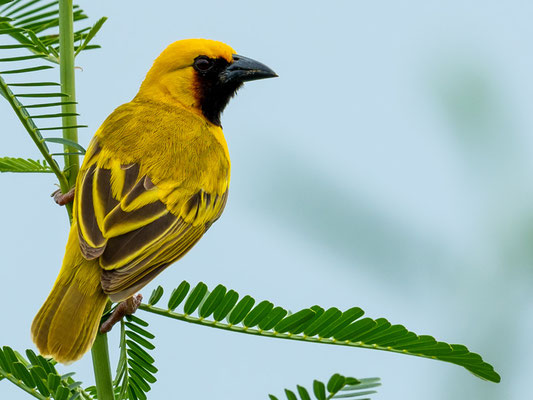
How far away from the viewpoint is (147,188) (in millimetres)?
2605

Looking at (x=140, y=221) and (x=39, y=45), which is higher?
(x=39, y=45)

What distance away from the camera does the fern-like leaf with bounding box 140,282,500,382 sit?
1388 millimetres

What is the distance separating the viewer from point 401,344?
142 cm

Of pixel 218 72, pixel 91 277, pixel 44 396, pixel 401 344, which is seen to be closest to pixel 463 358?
pixel 401 344

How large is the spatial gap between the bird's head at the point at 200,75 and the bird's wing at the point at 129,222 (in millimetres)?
922

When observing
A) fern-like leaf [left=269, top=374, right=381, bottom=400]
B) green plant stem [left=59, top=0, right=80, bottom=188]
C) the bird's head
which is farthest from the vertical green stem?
the bird's head

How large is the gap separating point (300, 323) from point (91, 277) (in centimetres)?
86

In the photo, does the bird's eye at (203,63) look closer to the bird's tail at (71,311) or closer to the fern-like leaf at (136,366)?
the bird's tail at (71,311)

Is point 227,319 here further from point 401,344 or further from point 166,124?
point 166,124

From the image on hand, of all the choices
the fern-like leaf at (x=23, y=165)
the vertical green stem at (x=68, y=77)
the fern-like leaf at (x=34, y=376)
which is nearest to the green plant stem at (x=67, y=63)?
the vertical green stem at (x=68, y=77)

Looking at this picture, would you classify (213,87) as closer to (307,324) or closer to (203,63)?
(203,63)

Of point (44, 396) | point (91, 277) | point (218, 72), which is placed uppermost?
point (218, 72)

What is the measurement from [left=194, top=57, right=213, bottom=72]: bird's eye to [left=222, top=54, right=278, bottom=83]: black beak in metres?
0.10

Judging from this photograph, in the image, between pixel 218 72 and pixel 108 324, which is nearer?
pixel 108 324
